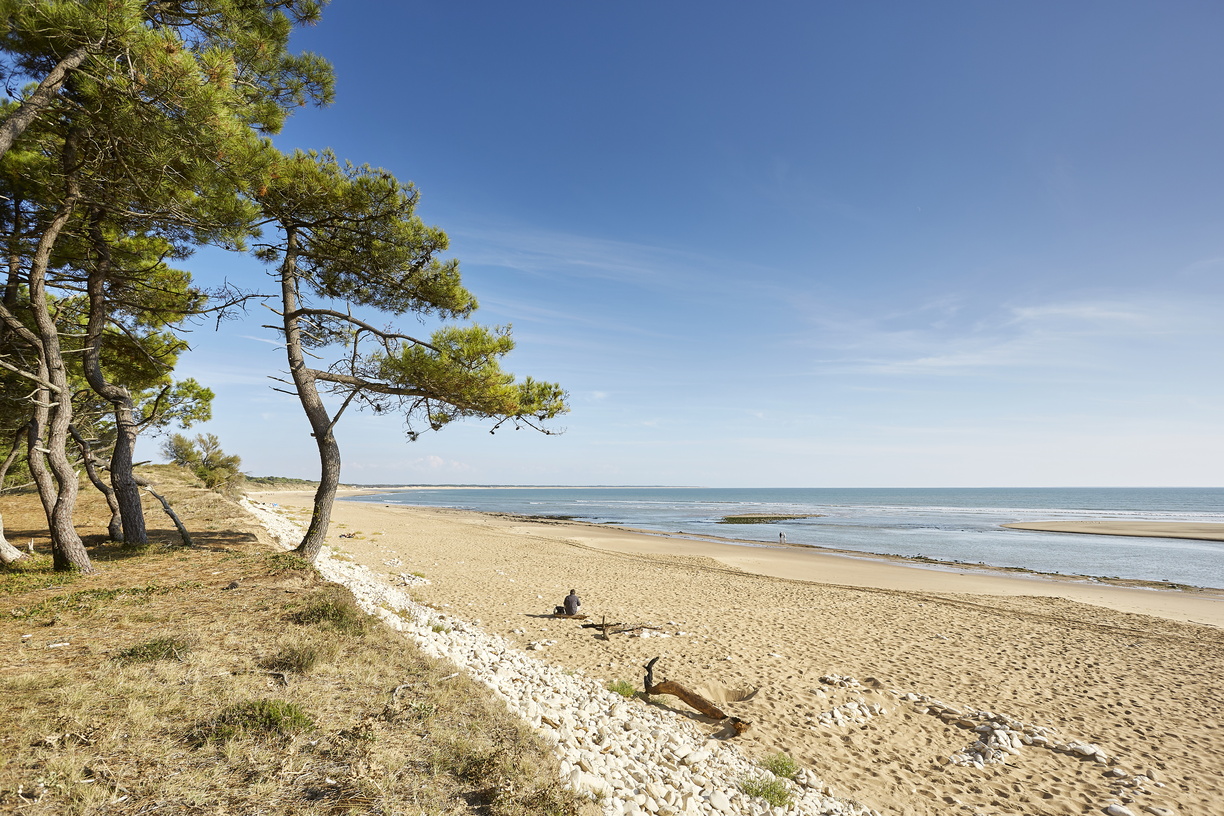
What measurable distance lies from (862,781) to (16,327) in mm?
13791

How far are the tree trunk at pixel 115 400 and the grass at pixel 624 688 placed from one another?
10686 mm

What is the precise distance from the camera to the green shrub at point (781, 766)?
561cm

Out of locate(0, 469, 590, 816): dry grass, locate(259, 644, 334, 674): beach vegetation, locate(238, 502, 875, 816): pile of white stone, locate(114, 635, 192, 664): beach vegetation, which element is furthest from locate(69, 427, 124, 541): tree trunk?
locate(259, 644, 334, 674): beach vegetation

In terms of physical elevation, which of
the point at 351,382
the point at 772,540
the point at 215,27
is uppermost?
the point at 215,27

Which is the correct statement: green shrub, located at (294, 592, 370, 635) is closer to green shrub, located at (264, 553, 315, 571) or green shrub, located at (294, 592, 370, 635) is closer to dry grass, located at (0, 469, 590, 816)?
dry grass, located at (0, 469, 590, 816)

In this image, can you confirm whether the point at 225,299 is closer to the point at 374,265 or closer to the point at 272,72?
the point at 374,265

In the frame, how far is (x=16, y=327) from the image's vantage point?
27.1ft

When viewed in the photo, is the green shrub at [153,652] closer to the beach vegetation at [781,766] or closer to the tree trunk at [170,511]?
the beach vegetation at [781,766]

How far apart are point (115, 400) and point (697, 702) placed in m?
12.4

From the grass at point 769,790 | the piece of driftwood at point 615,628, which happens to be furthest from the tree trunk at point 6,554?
the grass at point 769,790

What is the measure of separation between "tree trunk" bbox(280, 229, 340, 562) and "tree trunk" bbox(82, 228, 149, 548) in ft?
9.76

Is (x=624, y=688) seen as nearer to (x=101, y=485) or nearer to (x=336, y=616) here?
(x=336, y=616)

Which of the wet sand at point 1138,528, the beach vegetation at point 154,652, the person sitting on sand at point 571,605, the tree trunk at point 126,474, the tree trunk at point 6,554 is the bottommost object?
the wet sand at point 1138,528

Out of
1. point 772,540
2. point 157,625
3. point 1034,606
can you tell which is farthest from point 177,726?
point 772,540
